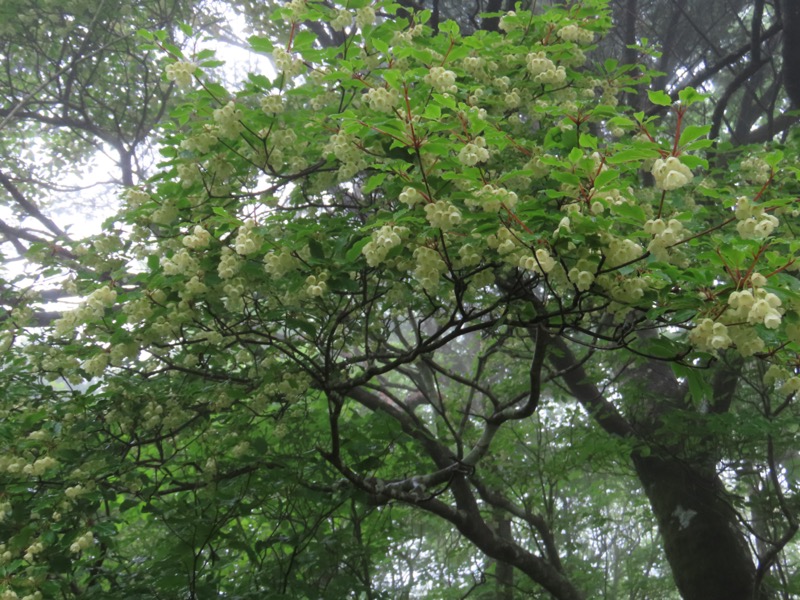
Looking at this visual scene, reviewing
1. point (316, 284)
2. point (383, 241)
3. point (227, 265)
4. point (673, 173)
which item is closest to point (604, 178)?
point (673, 173)

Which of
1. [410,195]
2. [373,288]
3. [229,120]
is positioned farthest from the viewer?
[373,288]

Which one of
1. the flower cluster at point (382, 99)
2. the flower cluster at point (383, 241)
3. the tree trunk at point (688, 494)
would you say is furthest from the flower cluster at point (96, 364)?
the tree trunk at point (688, 494)

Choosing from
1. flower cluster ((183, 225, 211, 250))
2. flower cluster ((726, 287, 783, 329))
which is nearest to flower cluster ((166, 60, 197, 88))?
flower cluster ((183, 225, 211, 250))

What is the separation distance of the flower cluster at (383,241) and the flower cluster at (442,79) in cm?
73

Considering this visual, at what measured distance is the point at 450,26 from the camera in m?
3.34

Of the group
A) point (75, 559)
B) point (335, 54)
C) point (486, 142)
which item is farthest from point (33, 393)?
point (486, 142)

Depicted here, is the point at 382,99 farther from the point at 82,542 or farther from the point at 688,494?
the point at 688,494

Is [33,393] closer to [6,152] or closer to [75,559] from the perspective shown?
[75,559]

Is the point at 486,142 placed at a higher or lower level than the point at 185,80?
lower

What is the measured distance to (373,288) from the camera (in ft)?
13.9

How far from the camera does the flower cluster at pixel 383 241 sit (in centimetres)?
245

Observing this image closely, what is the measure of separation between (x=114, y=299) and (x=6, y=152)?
620 centimetres

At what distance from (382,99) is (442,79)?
369mm

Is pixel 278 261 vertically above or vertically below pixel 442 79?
below
